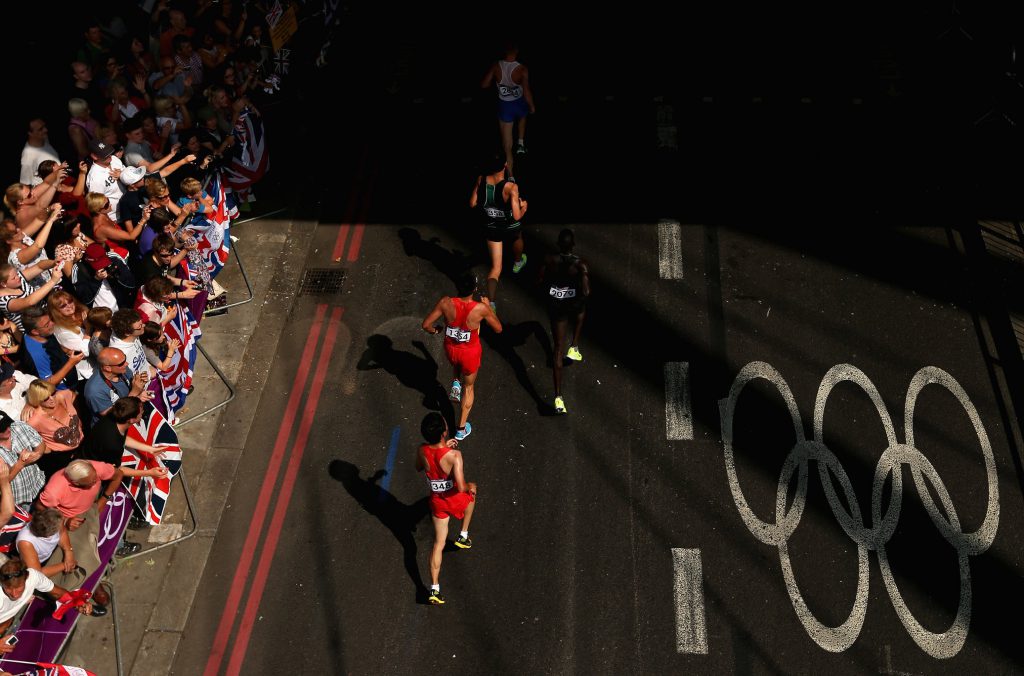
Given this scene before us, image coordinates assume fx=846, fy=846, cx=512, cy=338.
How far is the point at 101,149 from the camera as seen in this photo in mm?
12094

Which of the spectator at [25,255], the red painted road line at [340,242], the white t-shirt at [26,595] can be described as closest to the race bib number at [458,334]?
the red painted road line at [340,242]

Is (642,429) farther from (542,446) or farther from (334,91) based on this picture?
(334,91)

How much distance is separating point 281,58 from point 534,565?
36.4 ft

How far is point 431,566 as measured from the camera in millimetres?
9914

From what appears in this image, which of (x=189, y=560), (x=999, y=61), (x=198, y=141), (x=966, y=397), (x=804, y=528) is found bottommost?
(x=189, y=560)

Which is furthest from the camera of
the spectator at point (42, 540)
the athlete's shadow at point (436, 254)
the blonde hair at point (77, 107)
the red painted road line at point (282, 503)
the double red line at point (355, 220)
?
the double red line at point (355, 220)

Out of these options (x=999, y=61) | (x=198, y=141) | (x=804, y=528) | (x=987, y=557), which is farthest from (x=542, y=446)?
(x=999, y=61)

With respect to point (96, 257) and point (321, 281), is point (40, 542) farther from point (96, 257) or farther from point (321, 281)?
point (321, 281)

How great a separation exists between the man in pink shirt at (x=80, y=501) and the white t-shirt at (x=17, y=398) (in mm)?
1223

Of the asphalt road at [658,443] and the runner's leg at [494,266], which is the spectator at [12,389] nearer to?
the asphalt road at [658,443]

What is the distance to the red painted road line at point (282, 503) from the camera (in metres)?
10.0

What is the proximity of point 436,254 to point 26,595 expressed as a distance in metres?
7.81

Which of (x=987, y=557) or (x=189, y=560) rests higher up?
(x=987, y=557)

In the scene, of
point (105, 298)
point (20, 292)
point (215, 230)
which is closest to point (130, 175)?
point (215, 230)
